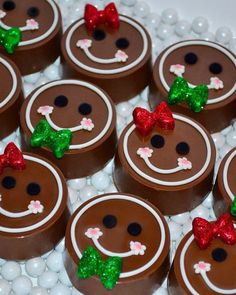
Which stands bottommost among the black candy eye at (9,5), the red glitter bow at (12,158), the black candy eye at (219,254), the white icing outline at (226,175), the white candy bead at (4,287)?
the white candy bead at (4,287)

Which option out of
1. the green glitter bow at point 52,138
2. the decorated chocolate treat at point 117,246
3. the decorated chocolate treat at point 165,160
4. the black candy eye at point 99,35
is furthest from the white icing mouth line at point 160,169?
the black candy eye at point 99,35

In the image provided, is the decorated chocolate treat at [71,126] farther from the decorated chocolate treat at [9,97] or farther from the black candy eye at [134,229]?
the black candy eye at [134,229]

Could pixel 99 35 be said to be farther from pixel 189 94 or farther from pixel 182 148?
pixel 182 148

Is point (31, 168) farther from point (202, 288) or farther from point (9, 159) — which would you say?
point (202, 288)

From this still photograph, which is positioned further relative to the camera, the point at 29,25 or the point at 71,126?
the point at 29,25

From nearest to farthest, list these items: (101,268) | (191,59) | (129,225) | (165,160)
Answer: (101,268) < (129,225) < (165,160) < (191,59)

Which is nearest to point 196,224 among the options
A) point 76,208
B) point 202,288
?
point 202,288

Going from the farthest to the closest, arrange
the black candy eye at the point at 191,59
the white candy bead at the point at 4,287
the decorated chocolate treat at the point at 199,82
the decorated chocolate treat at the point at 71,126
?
the black candy eye at the point at 191,59, the decorated chocolate treat at the point at 199,82, the decorated chocolate treat at the point at 71,126, the white candy bead at the point at 4,287

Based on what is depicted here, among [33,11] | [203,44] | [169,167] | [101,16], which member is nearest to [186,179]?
[169,167]

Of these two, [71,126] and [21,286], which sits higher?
[71,126]
